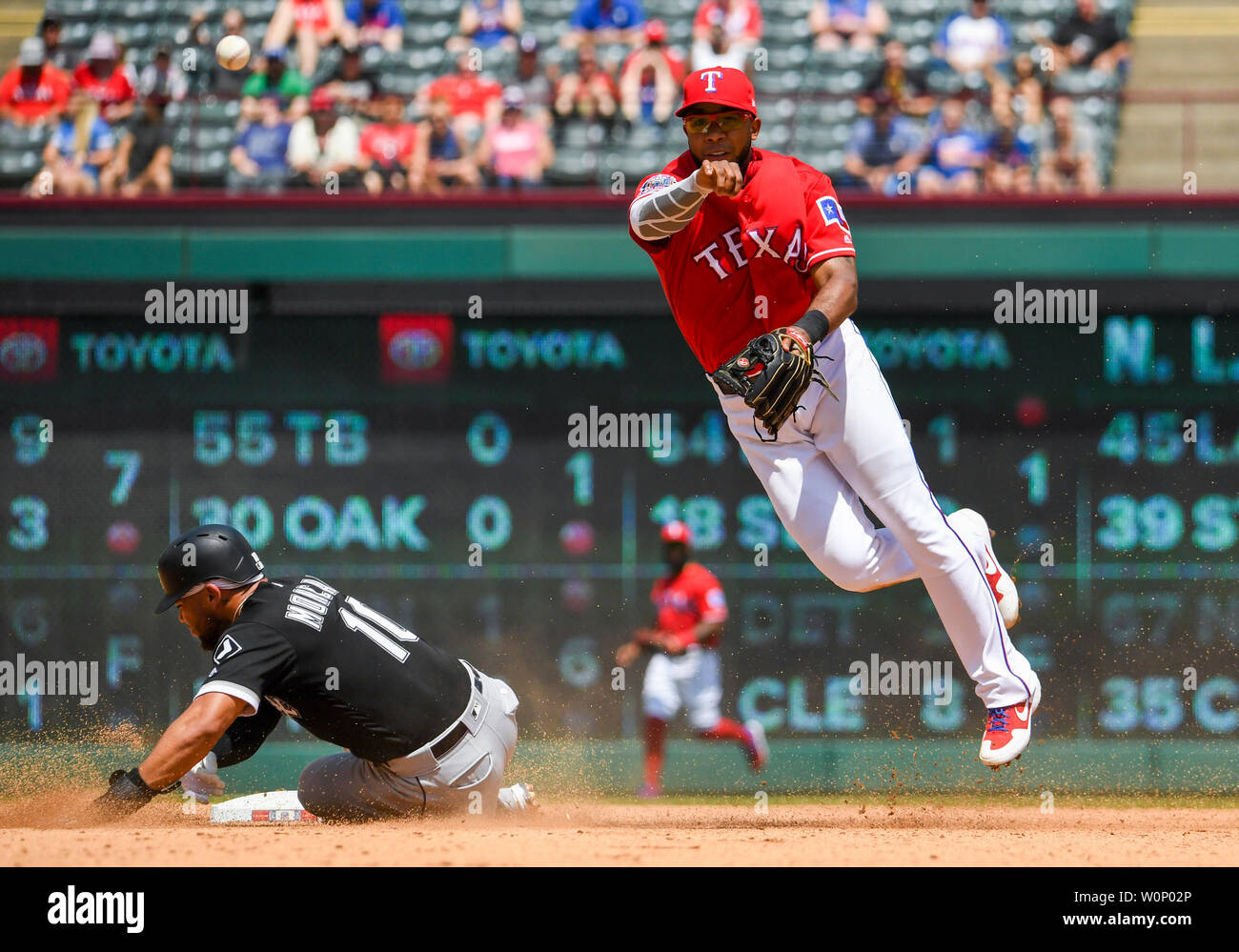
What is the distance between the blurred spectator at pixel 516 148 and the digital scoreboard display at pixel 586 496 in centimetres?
104

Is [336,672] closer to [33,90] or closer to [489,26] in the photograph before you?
[33,90]

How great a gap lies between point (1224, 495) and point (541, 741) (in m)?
4.29

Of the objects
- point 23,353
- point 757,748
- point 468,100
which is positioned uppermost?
point 468,100

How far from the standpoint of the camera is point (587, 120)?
32.0 ft

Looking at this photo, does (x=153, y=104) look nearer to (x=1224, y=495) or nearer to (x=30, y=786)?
(x=30, y=786)

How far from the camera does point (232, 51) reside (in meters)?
9.85

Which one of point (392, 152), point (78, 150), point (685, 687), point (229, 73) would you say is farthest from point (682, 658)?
point (229, 73)

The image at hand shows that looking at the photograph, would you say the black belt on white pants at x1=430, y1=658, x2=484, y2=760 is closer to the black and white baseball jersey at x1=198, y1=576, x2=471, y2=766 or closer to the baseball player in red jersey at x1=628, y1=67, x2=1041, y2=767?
the black and white baseball jersey at x1=198, y1=576, x2=471, y2=766

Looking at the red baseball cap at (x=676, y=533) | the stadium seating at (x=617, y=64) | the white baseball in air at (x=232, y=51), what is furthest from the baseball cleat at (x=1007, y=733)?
the white baseball in air at (x=232, y=51)

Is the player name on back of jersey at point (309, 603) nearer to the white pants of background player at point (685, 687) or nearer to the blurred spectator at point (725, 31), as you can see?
the white pants of background player at point (685, 687)

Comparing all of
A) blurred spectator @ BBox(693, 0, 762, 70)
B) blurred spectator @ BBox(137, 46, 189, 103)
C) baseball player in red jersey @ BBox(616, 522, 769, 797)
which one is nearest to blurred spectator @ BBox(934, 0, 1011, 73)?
blurred spectator @ BBox(693, 0, 762, 70)

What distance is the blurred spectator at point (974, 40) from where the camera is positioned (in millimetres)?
10711

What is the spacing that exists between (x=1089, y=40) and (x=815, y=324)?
24.7 ft

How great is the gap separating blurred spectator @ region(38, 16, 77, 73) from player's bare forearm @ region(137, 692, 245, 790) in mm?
7120
